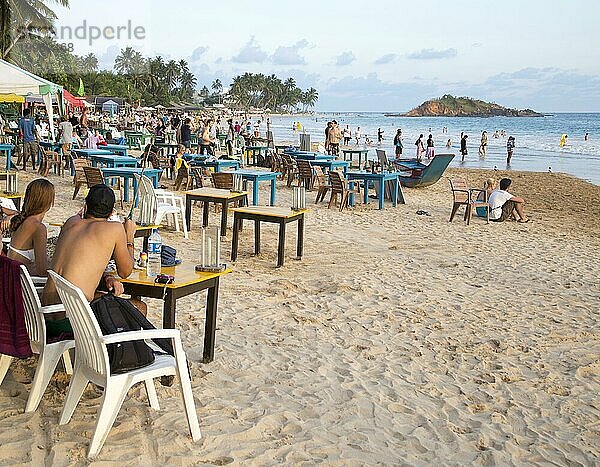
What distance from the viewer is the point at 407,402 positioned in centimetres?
450

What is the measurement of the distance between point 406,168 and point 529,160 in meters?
18.1

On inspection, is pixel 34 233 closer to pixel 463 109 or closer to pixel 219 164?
pixel 219 164

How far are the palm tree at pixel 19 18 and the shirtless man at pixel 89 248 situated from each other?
2981 centimetres

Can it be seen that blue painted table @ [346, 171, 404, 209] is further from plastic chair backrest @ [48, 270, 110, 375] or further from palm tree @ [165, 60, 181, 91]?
palm tree @ [165, 60, 181, 91]

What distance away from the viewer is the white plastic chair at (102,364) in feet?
11.1

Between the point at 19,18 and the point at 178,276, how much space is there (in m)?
33.5

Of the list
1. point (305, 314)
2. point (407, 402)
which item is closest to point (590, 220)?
point (305, 314)

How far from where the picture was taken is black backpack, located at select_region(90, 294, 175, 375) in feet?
11.5

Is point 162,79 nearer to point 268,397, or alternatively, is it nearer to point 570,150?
point 570,150

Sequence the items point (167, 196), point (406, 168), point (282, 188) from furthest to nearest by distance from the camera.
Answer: point (406, 168)
point (282, 188)
point (167, 196)

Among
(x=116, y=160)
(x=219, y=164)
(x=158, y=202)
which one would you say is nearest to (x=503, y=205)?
(x=219, y=164)

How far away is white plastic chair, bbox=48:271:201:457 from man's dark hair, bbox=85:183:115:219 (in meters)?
0.48

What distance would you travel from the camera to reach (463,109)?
5246 inches

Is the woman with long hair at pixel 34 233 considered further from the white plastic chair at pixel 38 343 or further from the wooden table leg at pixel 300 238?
the wooden table leg at pixel 300 238
